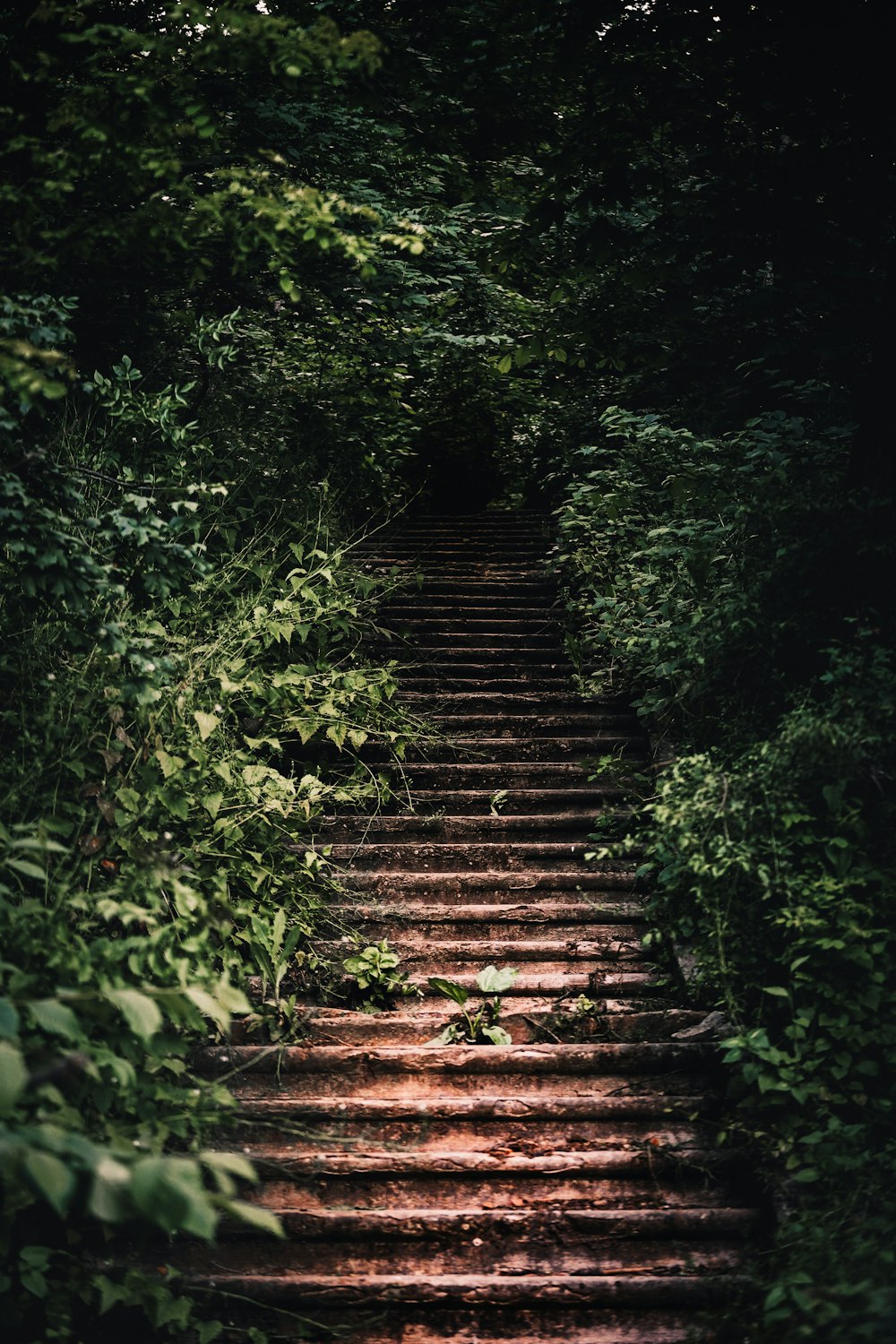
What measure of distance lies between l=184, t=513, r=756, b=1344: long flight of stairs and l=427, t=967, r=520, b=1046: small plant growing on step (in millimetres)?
75

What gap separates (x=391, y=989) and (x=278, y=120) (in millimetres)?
4943

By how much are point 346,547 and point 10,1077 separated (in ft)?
13.7

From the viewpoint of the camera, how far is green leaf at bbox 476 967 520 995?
3881mm

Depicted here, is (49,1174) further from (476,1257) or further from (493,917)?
(493,917)

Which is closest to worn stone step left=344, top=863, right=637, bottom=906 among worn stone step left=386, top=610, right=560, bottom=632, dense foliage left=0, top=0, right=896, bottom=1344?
dense foliage left=0, top=0, right=896, bottom=1344

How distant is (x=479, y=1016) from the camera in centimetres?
376

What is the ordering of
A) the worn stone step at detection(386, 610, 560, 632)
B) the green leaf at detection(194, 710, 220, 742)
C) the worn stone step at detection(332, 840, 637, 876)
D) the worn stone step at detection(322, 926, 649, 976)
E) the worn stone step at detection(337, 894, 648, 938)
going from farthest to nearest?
the worn stone step at detection(386, 610, 560, 632) → the worn stone step at detection(332, 840, 637, 876) → the worn stone step at detection(337, 894, 648, 938) → the worn stone step at detection(322, 926, 649, 976) → the green leaf at detection(194, 710, 220, 742)

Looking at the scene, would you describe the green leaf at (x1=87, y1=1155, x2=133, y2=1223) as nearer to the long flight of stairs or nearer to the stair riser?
the long flight of stairs

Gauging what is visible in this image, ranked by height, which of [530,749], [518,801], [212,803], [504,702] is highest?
[504,702]

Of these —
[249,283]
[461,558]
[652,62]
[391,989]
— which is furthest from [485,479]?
[391,989]

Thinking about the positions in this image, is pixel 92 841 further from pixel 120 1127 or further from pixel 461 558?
pixel 461 558

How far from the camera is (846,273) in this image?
441cm

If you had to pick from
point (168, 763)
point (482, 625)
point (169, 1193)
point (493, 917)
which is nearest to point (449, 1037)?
point (493, 917)

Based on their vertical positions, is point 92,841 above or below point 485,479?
below
